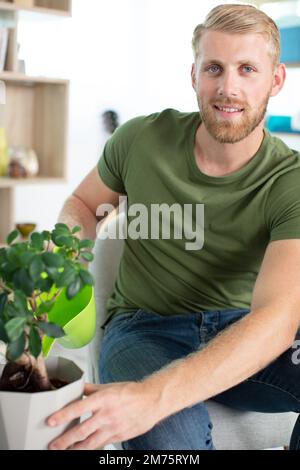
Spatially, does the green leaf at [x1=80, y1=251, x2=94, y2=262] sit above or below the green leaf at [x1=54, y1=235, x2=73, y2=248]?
below

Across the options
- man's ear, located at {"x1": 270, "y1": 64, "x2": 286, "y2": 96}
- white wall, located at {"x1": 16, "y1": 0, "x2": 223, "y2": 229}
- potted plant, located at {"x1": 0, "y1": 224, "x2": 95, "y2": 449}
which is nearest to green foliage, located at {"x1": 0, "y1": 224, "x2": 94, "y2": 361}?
potted plant, located at {"x1": 0, "y1": 224, "x2": 95, "y2": 449}

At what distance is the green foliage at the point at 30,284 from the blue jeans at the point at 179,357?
456 mm

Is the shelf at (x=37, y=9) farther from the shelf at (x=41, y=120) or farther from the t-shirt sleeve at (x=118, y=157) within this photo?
the t-shirt sleeve at (x=118, y=157)

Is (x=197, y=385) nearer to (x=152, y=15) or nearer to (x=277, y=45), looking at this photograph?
(x=277, y=45)

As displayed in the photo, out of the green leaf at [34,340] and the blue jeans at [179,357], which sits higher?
the green leaf at [34,340]

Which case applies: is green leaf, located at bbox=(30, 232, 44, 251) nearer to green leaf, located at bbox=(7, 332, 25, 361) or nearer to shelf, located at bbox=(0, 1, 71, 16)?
green leaf, located at bbox=(7, 332, 25, 361)

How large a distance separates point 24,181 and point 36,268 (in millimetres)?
2905

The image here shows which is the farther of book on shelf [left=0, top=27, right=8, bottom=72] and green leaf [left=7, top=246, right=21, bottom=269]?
book on shelf [left=0, top=27, right=8, bottom=72]

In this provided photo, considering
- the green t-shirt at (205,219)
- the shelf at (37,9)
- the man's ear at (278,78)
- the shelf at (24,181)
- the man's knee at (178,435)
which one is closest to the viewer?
the man's knee at (178,435)

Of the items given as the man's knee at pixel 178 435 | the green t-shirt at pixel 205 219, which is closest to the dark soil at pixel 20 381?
the man's knee at pixel 178 435

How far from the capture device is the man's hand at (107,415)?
88 cm

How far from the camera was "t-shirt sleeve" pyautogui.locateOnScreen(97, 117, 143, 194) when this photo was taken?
1.76 m

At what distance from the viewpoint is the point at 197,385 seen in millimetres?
1105

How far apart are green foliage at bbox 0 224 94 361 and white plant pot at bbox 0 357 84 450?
0.05 meters
